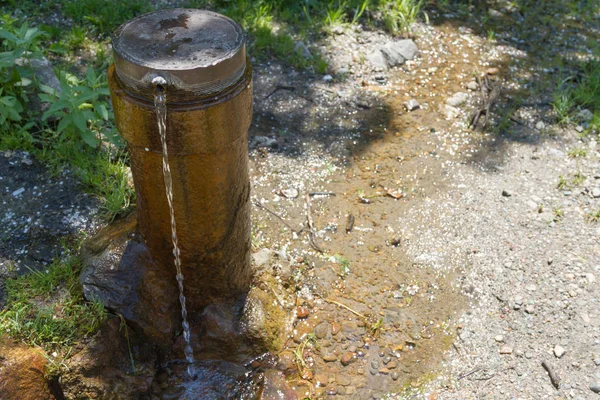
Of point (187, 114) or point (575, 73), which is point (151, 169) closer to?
point (187, 114)

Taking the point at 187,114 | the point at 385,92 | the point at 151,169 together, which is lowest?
the point at 385,92

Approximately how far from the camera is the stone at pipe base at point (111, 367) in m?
2.61

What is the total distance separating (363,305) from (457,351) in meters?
0.53

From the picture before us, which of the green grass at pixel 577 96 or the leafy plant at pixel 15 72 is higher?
the leafy plant at pixel 15 72

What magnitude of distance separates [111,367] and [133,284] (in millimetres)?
382

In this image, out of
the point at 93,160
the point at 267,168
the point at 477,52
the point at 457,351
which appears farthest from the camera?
the point at 477,52

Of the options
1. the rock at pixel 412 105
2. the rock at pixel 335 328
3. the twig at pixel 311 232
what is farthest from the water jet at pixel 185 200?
the rock at pixel 412 105

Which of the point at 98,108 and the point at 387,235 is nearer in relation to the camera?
the point at 98,108

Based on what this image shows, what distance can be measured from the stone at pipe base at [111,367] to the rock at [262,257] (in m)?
0.72

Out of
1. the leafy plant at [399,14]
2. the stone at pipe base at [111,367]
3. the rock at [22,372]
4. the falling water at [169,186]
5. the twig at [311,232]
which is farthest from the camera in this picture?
the leafy plant at [399,14]

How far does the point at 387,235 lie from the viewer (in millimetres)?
3578

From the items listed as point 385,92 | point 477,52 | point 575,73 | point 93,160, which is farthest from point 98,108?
point 575,73

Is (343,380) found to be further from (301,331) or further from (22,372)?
(22,372)

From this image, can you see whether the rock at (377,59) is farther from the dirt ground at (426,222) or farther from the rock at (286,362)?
the rock at (286,362)
